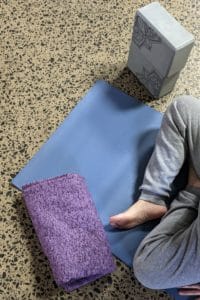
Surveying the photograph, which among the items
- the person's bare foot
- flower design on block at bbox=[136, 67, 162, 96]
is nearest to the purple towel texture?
the person's bare foot

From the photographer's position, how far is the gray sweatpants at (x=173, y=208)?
2.23 feet

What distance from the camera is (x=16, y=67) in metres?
0.96

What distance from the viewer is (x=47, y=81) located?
0.95 m

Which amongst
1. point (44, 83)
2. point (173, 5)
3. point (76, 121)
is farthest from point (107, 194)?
point (173, 5)

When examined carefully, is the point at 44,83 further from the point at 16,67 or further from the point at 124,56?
the point at 124,56

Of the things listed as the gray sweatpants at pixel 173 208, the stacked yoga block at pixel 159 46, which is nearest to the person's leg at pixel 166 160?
the gray sweatpants at pixel 173 208

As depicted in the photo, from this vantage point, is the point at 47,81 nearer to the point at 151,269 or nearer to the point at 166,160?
the point at 166,160

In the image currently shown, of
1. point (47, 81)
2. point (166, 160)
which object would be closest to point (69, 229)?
point (166, 160)

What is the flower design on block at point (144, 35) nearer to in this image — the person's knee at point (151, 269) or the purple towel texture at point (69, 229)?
the purple towel texture at point (69, 229)

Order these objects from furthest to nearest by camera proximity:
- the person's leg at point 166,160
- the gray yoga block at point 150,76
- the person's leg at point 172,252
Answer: the gray yoga block at point 150,76 → the person's leg at point 166,160 → the person's leg at point 172,252

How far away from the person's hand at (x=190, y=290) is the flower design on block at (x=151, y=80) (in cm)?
44

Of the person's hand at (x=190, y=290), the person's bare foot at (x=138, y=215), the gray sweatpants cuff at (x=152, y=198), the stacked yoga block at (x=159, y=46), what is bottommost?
the person's hand at (x=190, y=290)

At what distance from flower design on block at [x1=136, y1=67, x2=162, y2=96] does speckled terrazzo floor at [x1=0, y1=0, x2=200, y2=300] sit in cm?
2

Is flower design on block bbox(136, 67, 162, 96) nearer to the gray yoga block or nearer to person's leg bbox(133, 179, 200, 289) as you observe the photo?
the gray yoga block
